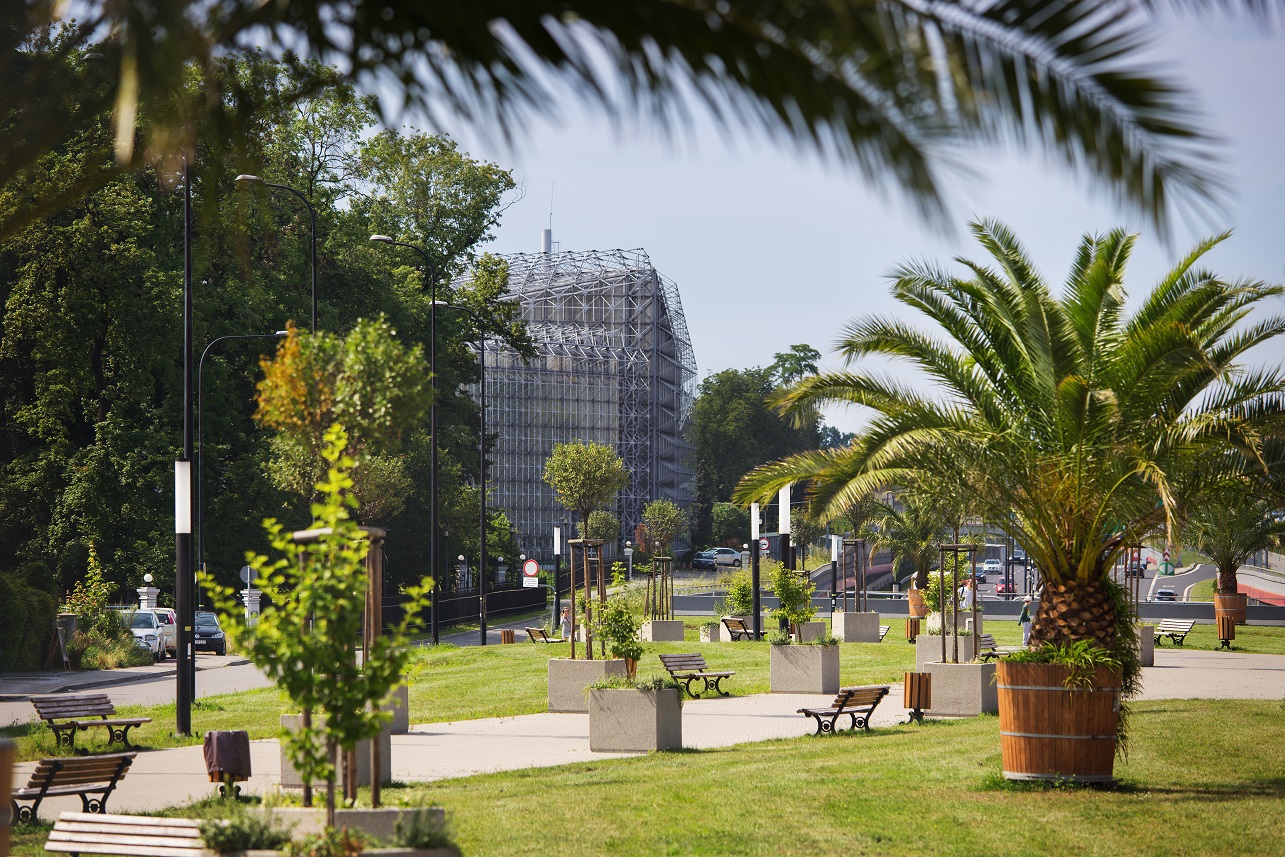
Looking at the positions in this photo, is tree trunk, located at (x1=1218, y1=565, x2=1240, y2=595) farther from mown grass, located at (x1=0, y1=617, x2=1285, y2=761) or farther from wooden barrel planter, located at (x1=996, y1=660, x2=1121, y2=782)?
wooden barrel planter, located at (x1=996, y1=660, x2=1121, y2=782)

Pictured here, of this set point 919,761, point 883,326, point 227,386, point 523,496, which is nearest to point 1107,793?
point 919,761

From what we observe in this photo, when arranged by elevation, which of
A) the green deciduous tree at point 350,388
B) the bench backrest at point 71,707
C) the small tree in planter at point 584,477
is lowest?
the bench backrest at point 71,707

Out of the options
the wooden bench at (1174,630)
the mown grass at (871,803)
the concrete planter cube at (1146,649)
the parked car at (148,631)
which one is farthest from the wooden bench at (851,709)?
the parked car at (148,631)

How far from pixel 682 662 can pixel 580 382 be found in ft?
276

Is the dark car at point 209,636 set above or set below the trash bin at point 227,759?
below

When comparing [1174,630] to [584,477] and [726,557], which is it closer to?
[584,477]

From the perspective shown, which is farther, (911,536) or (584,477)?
(584,477)

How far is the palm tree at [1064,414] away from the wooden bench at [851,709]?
15.6 feet

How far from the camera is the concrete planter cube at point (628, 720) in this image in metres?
16.0

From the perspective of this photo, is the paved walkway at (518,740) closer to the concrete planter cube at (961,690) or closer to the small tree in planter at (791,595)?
the concrete planter cube at (961,690)

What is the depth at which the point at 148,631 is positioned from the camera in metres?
38.0

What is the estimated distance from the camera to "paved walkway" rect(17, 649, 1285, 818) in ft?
46.5

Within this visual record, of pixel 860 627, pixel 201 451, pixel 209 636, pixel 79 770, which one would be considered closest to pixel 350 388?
pixel 79 770

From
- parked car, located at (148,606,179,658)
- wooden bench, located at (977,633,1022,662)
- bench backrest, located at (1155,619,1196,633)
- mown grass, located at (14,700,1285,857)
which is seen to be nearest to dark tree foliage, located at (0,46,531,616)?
parked car, located at (148,606,179,658)
